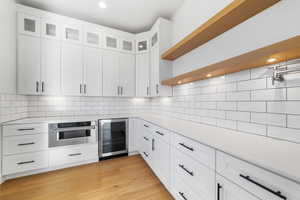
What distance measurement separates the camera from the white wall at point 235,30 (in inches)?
36.8

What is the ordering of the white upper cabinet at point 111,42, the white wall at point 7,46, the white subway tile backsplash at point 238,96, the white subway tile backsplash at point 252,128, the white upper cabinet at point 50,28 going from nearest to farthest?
1. the white subway tile backsplash at point 252,128
2. the white subway tile backsplash at point 238,96
3. the white wall at point 7,46
4. the white upper cabinet at point 50,28
5. the white upper cabinet at point 111,42

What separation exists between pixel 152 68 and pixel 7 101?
8.45ft

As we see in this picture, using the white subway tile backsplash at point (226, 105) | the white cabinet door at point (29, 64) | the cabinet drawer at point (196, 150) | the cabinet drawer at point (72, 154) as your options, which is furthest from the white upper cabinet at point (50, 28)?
the white subway tile backsplash at point (226, 105)

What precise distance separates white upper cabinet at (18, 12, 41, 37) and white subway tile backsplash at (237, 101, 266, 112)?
3.36 meters

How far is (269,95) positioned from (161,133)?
124 cm

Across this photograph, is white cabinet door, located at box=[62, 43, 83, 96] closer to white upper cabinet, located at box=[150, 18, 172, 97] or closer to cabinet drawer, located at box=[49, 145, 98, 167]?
cabinet drawer, located at box=[49, 145, 98, 167]

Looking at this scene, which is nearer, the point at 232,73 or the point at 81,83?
the point at 232,73

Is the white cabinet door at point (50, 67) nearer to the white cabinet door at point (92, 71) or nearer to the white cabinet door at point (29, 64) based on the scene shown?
the white cabinet door at point (29, 64)

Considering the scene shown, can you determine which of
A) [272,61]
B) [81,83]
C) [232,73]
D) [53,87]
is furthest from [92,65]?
[272,61]

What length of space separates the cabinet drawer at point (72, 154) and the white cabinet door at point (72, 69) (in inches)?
41.9

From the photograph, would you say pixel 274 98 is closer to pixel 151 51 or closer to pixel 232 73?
pixel 232 73

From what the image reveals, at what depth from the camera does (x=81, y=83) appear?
258cm

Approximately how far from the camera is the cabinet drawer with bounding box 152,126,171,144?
1.64m

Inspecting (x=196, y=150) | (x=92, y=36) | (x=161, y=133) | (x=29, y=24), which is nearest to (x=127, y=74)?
(x=92, y=36)
